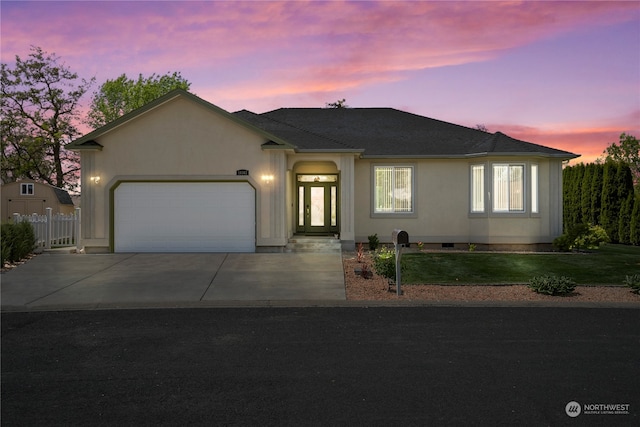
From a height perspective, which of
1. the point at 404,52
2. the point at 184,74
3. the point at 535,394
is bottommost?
the point at 535,394

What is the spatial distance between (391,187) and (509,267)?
263 inches

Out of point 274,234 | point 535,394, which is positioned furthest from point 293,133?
point 535,394

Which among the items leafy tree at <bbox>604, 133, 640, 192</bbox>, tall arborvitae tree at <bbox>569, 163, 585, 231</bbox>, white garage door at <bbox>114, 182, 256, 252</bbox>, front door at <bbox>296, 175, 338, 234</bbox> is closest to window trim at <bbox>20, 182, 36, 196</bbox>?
white garage door at <bbox>114, 182, 256, 252</bbox>

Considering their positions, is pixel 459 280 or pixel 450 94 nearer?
pixel 459 280

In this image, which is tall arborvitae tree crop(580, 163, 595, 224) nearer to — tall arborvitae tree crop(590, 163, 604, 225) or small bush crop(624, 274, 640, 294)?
tall arborvitae tree crop(590, 163, 604, 225)

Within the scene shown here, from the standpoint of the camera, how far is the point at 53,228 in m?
18.0

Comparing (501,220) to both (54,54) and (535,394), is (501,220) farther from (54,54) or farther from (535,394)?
(54,54)

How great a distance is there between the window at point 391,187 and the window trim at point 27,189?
2722 cm

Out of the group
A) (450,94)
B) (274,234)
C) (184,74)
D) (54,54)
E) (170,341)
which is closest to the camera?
(170,341)

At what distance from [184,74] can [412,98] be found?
24.8 meters

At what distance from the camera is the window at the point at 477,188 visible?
1898 centimetres

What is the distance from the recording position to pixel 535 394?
4.92m

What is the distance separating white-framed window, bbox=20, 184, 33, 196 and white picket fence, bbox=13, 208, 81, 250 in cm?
1814

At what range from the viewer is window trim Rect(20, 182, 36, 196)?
3491cm
